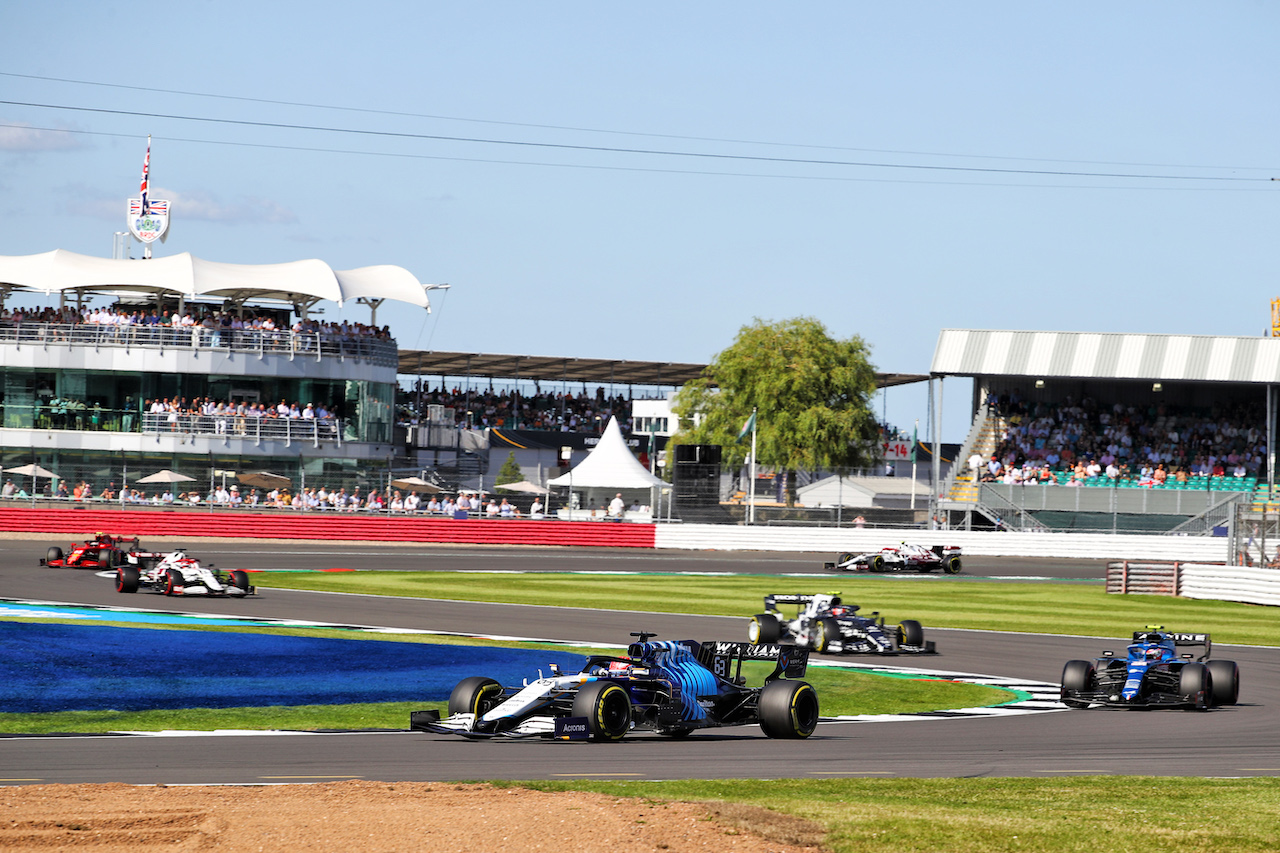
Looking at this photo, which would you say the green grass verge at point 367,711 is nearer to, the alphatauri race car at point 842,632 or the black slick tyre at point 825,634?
the alphatauri race car at point 842,632

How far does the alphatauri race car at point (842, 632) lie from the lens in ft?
73.8

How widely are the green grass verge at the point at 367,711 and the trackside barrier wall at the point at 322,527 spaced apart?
3255 cm

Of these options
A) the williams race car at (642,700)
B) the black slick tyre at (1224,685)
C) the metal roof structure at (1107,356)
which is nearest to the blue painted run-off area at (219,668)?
the williams race car at (642,700)

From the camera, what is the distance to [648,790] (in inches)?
410

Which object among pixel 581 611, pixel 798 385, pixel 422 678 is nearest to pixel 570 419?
pixel 798 385

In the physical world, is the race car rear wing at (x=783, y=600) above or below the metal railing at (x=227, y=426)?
below

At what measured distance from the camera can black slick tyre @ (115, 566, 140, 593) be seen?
29.5m

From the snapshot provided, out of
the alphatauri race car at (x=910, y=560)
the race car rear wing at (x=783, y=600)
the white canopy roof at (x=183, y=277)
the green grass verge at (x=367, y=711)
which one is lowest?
the green grass verge at (x=367, y=711)

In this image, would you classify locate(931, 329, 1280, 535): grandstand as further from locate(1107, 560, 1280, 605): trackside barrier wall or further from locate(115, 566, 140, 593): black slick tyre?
locate(115, 566, 140, 593): black slick tyre

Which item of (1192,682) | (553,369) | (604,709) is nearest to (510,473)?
(553,369)

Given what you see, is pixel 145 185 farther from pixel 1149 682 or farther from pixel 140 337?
pixel 1149 682

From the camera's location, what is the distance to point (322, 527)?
52062 mm

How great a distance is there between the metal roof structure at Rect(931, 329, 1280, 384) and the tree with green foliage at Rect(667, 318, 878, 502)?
870 centimetres

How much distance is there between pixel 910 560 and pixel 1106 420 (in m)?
23.4
